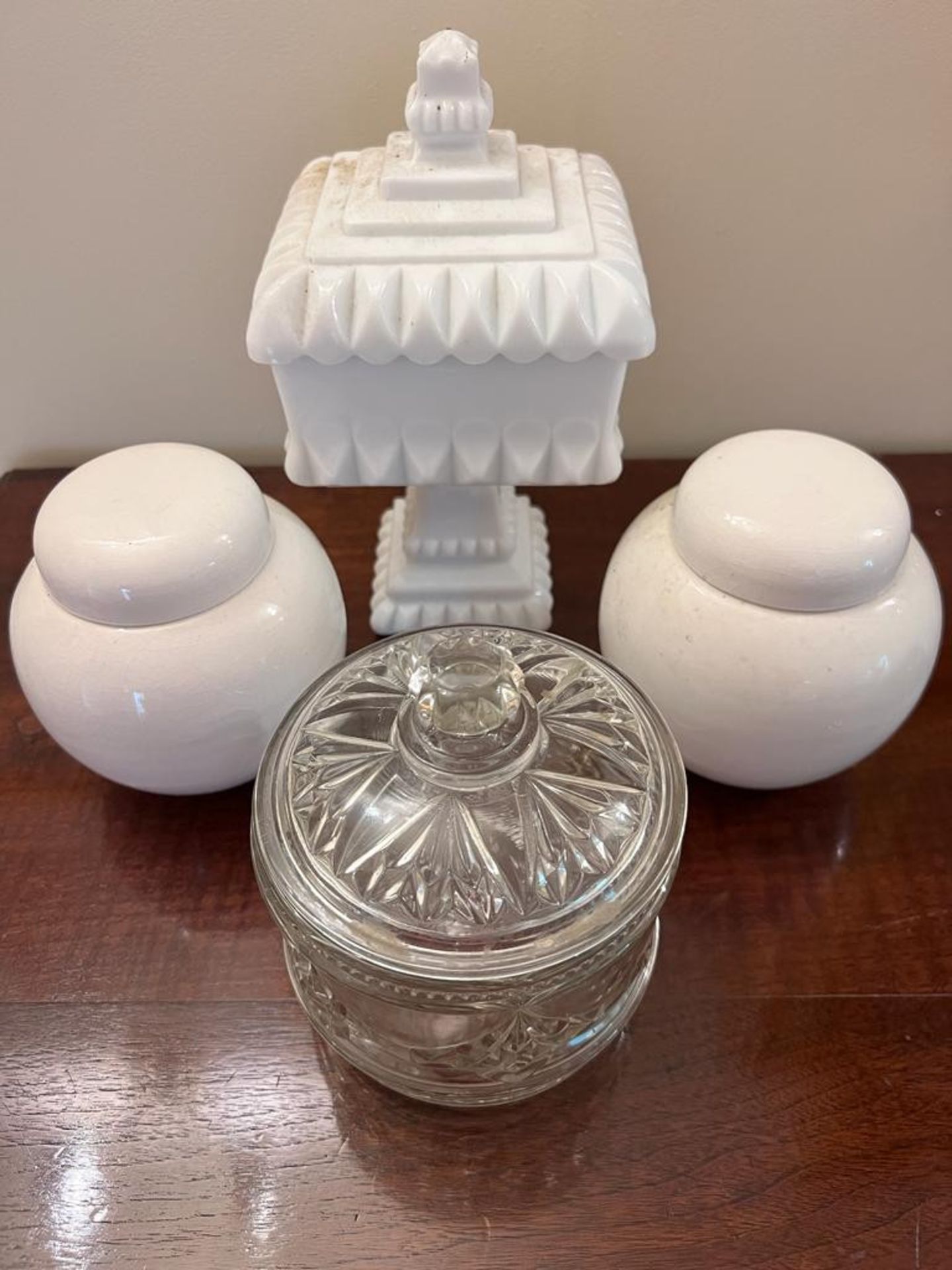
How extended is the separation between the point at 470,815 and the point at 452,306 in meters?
0.20

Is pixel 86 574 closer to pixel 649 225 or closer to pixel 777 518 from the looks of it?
pixel 777 518

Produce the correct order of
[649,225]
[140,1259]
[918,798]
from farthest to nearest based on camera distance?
1. [649,225]
2. [918,798]
3. [140,1259]

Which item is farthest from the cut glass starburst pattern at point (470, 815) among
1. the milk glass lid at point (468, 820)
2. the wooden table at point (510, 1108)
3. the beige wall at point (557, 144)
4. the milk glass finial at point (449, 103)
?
the beige wall at point (557, 144)

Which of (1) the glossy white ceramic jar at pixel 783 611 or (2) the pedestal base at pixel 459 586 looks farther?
(2) the pedestal base at pixel 459 586

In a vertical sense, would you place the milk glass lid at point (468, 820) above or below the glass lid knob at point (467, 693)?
below

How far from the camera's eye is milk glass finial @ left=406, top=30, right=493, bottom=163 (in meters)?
0.40

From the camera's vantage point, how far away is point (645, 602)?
1.42 ft

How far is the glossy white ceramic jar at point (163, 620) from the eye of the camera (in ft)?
1.28

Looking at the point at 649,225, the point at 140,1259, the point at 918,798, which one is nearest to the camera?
the point at 140,1259

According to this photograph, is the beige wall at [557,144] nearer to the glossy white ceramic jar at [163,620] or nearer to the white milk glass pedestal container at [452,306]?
the white milk glass pedestal container at [452,306]

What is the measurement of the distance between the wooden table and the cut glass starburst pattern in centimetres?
10

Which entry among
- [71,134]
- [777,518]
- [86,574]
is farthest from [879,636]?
[71,134]

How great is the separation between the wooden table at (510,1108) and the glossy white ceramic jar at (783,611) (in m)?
0.06

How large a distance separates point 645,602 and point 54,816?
0.95 ft
